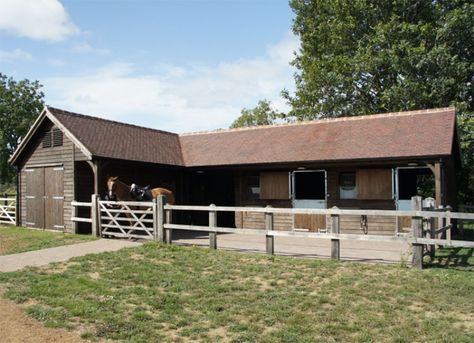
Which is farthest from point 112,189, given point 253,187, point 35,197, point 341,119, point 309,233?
point 341,119

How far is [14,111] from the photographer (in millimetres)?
45938

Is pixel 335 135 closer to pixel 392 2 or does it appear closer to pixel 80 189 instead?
pixel 80 189

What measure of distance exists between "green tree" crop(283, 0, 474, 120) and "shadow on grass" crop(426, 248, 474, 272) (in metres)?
14.7

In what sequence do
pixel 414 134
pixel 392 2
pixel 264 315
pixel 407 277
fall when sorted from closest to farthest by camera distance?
pixel 264 315, pixel 407 277, pixel 414 134, pixel 392 2

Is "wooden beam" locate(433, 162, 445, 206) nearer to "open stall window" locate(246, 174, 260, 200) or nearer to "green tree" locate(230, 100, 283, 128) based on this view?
"open stall window" locate(246, 174, 260, 200)

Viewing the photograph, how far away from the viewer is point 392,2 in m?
26.6

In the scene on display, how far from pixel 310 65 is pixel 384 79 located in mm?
5030

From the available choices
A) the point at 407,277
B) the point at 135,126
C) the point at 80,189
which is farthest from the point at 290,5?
the point at 407,277

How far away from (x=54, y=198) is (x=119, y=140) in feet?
10.5

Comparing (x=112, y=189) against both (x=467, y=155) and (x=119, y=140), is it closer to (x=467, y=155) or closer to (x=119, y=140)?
(x=119, y=140)

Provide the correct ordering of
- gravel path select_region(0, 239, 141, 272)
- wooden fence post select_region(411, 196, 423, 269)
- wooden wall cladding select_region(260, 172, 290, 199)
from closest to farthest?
wooden fence post select_region(411, 196, 423, 269)
gravel path select_region(0, 239, 141, 272)
wooden wall cladding select_region(260, 172, 290, 199)

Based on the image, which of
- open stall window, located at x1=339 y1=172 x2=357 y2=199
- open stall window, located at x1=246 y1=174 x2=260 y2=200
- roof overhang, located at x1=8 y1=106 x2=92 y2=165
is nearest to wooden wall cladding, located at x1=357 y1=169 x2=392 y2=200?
open stall window, located at x1=339 y1=172 x2=357 y2=199

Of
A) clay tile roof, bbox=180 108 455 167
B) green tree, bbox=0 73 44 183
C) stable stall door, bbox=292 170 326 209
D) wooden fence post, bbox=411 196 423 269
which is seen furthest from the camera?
green tree, bbox=0 73 44 183

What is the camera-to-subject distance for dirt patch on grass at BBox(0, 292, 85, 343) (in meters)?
5.08
